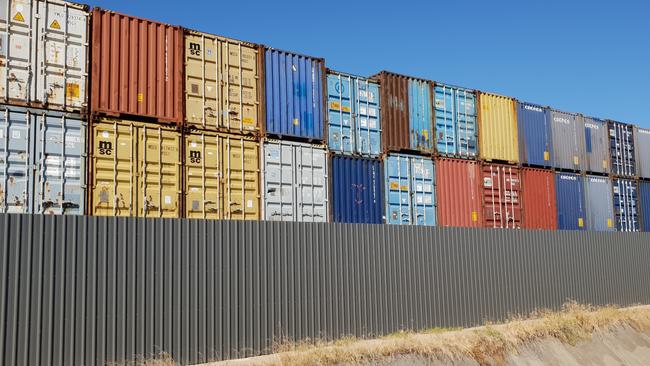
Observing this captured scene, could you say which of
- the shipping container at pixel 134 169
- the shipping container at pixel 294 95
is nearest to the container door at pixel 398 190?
the shipping container at pixel 294 95

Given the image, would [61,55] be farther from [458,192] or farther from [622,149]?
[622,149]

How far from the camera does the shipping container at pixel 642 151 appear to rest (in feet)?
83.2

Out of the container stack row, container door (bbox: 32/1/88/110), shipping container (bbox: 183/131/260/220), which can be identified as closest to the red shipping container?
the container stack row

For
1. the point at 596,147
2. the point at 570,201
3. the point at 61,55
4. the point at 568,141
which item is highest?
the point at 61,55

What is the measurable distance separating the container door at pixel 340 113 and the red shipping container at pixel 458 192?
342 centimetres

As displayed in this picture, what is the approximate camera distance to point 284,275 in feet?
36.8

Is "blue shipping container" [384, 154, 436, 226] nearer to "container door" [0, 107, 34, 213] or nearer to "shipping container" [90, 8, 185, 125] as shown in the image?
"shipping container" [90, 8, 185, 125]

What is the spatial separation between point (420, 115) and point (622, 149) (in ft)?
37.9

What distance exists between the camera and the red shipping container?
60.1ft

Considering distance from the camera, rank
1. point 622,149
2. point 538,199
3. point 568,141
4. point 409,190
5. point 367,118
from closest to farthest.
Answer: point 367,118 < point 409,190 < point 538,199 < point 568,141 < point 622,149

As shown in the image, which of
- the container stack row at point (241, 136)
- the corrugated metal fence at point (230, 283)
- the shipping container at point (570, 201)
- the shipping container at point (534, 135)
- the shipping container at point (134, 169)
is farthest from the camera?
the shipping container at point (570, 201)

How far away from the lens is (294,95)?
52.4 feet

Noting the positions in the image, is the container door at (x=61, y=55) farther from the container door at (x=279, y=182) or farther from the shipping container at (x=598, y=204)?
the shipping container at (x=598, y=204)

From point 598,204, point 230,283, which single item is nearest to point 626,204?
point 598,204
